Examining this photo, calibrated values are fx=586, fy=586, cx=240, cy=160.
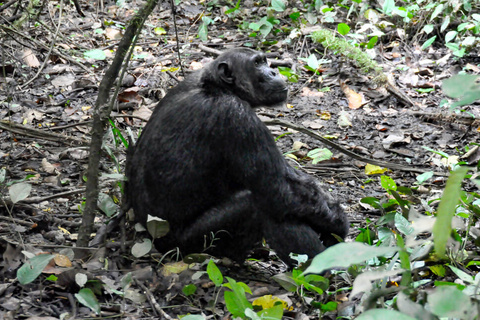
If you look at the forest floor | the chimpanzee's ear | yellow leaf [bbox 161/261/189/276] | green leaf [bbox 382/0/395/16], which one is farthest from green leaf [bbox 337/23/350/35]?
yellow leaf [bbox 161/261/189/276]

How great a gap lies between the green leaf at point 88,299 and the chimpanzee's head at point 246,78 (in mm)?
2368

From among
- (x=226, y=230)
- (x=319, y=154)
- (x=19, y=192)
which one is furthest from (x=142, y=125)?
(x=19, y=192)

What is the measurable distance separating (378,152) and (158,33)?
548 centimetres

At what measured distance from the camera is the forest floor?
4.56 meters

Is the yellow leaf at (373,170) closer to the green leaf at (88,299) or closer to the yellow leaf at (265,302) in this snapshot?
the yellow leaf at (265,302)

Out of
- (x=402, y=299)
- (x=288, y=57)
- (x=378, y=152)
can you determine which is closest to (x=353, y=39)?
(x=288, y=57)

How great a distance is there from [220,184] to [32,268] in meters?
1.93

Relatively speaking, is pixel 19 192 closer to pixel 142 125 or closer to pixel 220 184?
pixel 220 184

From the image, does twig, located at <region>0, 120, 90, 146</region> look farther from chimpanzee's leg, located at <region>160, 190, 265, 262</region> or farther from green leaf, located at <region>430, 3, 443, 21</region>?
green leaf, located at <region>430, 3, 443, 21</region>

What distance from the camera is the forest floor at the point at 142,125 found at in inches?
179

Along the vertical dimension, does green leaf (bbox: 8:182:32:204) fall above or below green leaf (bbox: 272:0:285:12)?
below

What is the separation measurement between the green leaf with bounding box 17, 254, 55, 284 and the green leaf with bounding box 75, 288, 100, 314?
1.03 ft

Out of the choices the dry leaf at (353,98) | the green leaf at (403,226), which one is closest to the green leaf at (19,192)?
the green leaf at (403,226)

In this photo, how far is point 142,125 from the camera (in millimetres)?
8516
